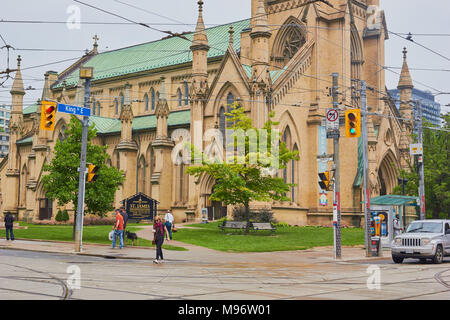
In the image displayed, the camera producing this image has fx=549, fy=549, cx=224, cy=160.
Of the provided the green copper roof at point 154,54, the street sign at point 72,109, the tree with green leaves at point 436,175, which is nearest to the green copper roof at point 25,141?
the green copper roof at point 154,54

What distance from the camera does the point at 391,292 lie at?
12266 mm

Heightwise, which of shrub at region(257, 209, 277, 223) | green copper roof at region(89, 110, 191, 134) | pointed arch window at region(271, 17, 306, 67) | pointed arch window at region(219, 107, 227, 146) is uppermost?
pointed arch window at region(271, 17, 306, 67)

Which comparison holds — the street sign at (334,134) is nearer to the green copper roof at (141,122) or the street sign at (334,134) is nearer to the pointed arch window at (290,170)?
the pointed arch window at (290,170)

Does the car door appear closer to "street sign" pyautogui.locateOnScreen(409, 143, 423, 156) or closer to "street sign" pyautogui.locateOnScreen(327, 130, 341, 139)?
"street sign" pyautogui.locateOnScreen(327, 130, 341, 139)

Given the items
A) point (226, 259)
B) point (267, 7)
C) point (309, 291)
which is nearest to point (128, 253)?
point (226, 259)

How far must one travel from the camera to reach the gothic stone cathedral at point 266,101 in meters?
44.5

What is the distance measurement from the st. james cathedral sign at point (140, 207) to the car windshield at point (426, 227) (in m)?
20.5

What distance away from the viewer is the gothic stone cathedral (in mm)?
44500

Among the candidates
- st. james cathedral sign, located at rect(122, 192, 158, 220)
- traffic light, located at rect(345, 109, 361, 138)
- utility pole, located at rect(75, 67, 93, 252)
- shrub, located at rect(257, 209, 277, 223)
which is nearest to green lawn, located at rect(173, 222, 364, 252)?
shrub, located at rect(257, 209, 277, 223)

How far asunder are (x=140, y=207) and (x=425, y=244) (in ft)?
75.2

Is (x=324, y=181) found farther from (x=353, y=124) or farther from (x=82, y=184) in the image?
(x=82, y=184)

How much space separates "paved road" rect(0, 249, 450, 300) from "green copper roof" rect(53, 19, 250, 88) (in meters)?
37.0

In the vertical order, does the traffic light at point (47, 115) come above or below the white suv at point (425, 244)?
above

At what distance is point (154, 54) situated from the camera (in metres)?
63.0
